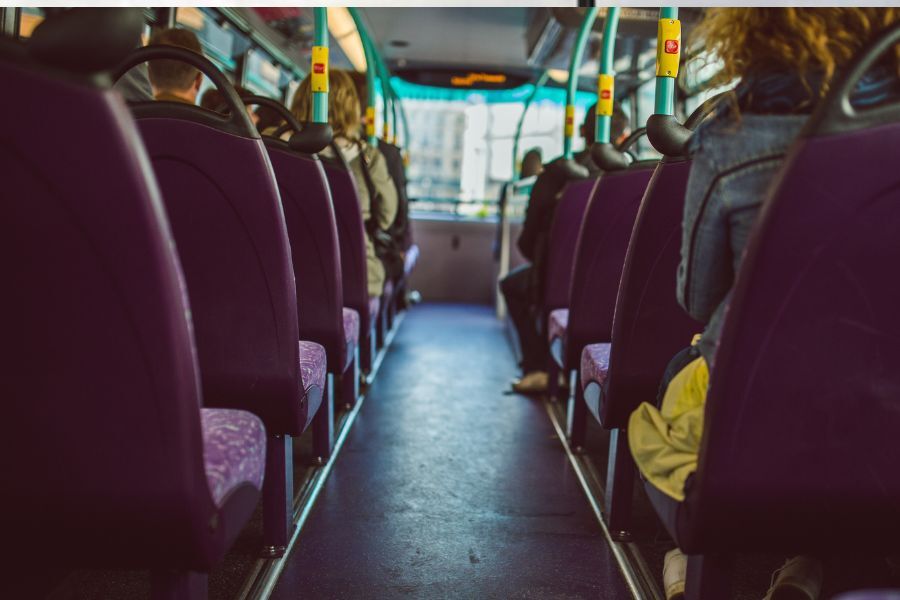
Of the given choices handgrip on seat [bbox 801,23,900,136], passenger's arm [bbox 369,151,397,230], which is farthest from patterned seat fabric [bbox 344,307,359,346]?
handgrip on seat [bbox 801,23,900,136]

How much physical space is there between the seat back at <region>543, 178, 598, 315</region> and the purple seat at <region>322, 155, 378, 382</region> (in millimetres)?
854

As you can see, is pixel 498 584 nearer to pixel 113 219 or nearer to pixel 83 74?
pixel 113 219

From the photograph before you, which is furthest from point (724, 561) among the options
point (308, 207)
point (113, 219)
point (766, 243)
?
point (308, 207)

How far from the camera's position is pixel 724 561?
1.37 meters

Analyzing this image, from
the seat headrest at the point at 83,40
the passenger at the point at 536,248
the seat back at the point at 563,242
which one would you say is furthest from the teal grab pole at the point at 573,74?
the seat headrest at the point at 83,40

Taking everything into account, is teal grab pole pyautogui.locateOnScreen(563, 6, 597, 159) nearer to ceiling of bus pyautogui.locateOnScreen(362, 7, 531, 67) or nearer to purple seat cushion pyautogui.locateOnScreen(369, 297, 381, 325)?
purple seat cushion pyautogui.locateOnScreen(369, 297, 381, 325)

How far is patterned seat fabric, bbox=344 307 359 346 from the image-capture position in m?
2.81

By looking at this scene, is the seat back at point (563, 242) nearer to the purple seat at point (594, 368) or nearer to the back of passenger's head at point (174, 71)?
the purple seat at point (594, 368)

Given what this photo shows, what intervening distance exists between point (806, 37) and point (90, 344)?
3.52 ft

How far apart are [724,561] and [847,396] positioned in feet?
1.25

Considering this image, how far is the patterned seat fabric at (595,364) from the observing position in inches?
85.0

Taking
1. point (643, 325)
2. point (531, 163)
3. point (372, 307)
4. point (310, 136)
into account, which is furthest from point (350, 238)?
point (531, 163)

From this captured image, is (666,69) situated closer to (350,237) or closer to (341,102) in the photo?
(350,237)

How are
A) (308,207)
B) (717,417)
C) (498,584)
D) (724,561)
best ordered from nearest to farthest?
(717,417) → (724,561) → (498,584) → (308,207)
